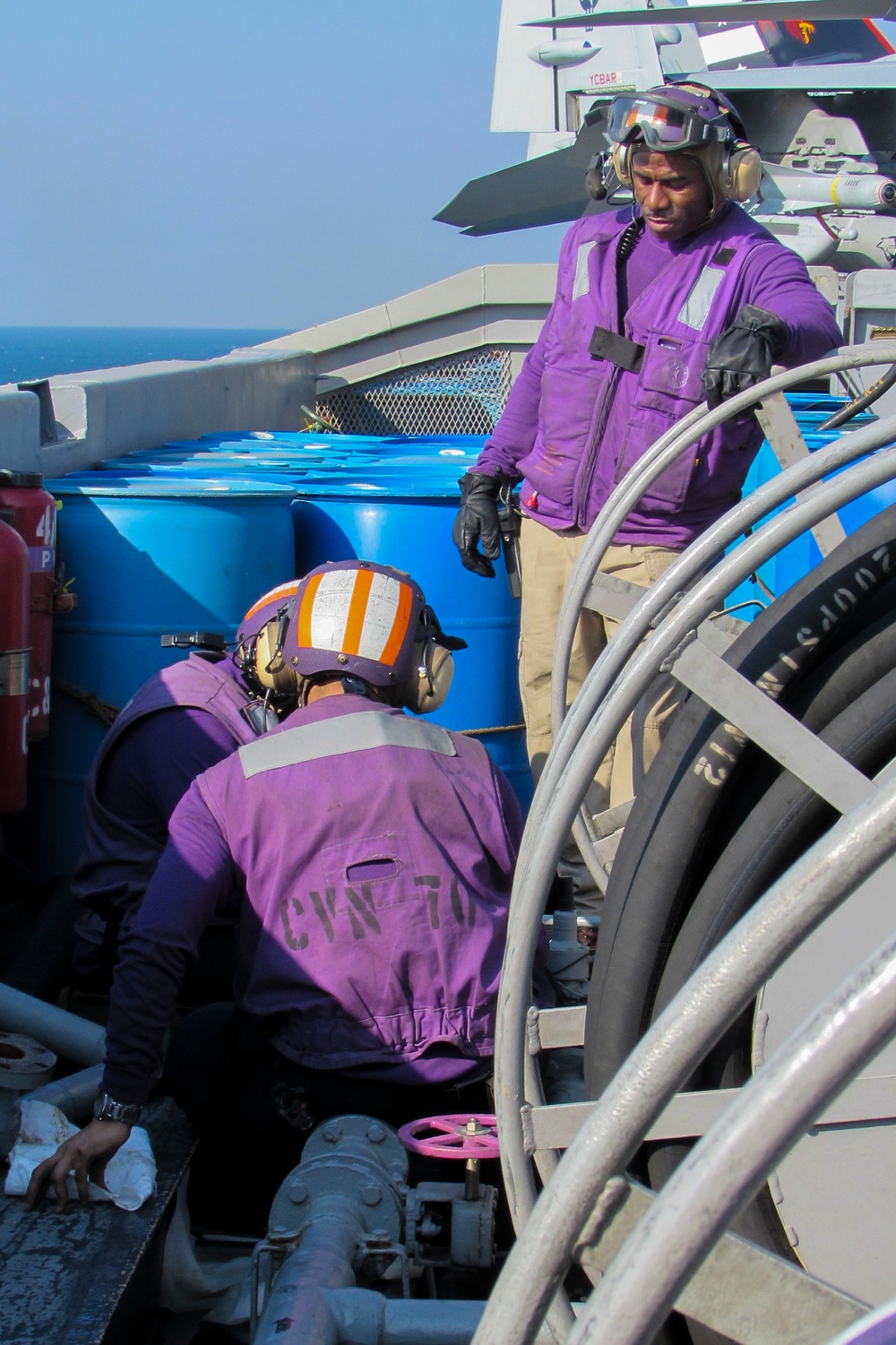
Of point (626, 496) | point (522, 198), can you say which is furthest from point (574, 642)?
point (522, 198)

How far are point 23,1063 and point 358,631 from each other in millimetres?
987

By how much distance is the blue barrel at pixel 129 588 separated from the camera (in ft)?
11.6

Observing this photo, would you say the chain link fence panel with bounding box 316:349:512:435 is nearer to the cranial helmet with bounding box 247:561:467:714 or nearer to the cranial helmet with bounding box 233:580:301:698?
the cranial helmet with bounding box 233:580:301:698

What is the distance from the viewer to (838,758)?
123cm

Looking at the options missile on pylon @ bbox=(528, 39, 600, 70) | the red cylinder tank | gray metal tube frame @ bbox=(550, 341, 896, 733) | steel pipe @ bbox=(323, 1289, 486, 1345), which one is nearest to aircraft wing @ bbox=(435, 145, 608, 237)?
missile on pylon @ bbox=(528, 39, 600, 70)

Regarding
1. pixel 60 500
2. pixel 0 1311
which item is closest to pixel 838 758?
pixel 0 1311

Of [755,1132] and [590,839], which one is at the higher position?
[755,1132]

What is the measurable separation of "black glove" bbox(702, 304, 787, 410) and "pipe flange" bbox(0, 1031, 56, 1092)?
5.86 feet

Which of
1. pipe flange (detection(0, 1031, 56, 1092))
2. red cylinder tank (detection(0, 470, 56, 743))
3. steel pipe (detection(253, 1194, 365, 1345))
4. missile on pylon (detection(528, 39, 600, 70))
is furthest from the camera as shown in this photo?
missile on pylon (detection(528, 39, 600, 70))

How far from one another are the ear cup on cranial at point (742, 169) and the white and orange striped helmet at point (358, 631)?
132cm

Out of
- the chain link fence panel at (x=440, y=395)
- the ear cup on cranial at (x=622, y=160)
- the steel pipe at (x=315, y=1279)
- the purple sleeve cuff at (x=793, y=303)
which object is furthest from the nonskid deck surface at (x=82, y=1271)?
the chain link fence panel at (x=440, y=395)

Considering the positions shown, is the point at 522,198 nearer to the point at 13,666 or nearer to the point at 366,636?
the point at 13,666

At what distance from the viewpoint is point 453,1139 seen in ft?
6.86

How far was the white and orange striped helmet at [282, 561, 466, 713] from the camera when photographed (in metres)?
2.46
